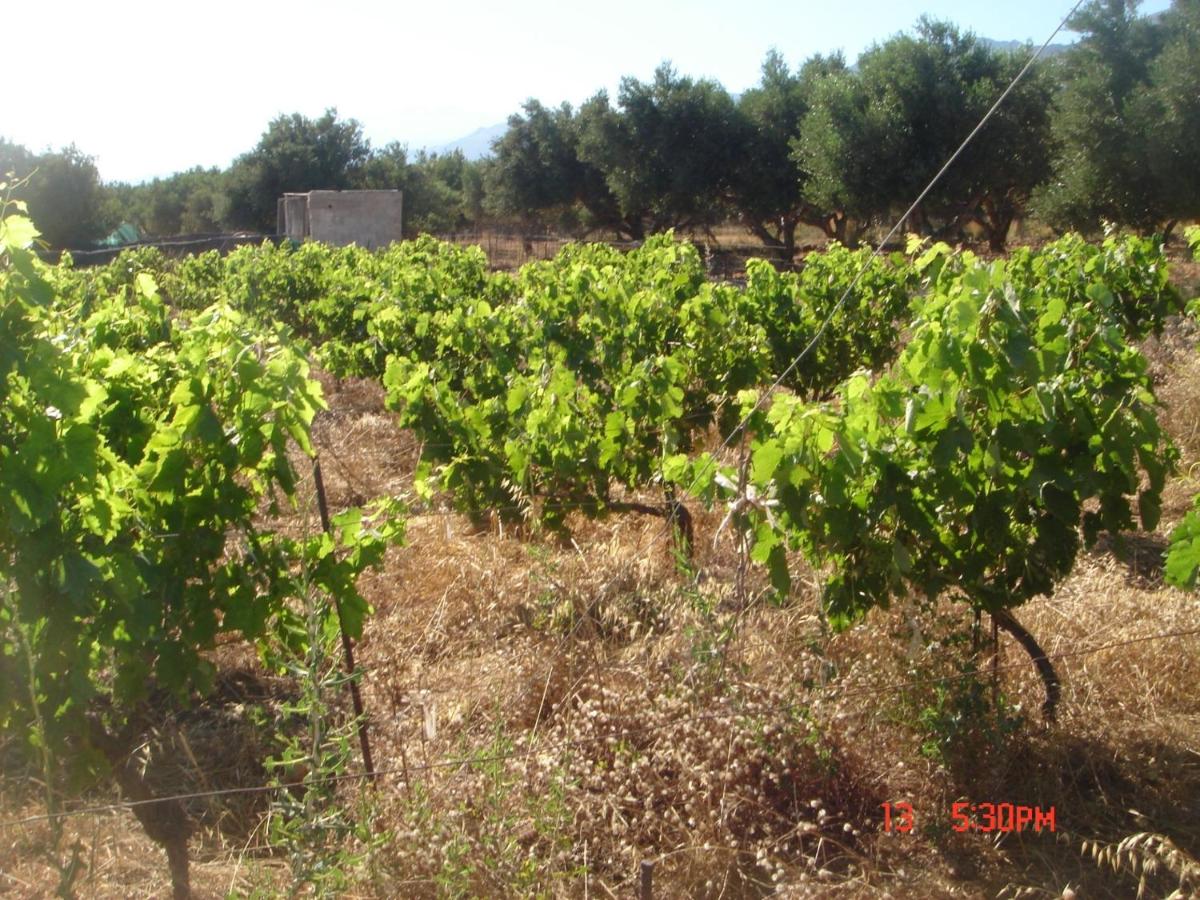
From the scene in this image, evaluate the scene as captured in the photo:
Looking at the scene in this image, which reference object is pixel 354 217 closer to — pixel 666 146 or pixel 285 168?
pixel 666 146

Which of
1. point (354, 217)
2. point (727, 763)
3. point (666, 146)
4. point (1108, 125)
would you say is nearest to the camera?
point (727, 763)

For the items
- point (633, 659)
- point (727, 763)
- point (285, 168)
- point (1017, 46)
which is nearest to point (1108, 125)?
point (1017, 46)

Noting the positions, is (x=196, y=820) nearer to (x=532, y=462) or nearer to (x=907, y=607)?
(x=532, y=462)

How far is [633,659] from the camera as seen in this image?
376cm

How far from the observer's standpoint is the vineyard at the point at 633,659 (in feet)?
8.67

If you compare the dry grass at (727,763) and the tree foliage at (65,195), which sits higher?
the tree foliage at (65,195)

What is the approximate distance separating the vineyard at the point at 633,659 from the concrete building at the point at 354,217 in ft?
67.4

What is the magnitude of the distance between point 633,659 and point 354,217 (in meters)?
22.0

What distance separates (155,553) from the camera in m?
2.80

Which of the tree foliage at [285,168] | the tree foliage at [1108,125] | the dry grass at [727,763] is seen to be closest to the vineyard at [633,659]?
the dry grass at [727,763]

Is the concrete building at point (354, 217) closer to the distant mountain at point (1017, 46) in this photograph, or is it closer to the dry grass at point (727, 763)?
the distant mountain at point (1017, 46)

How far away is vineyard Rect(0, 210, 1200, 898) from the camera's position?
264 centimetres

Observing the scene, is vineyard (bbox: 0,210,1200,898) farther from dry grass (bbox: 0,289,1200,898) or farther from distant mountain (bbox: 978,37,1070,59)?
distant mountain (bbox: 978,37,1070,59)
